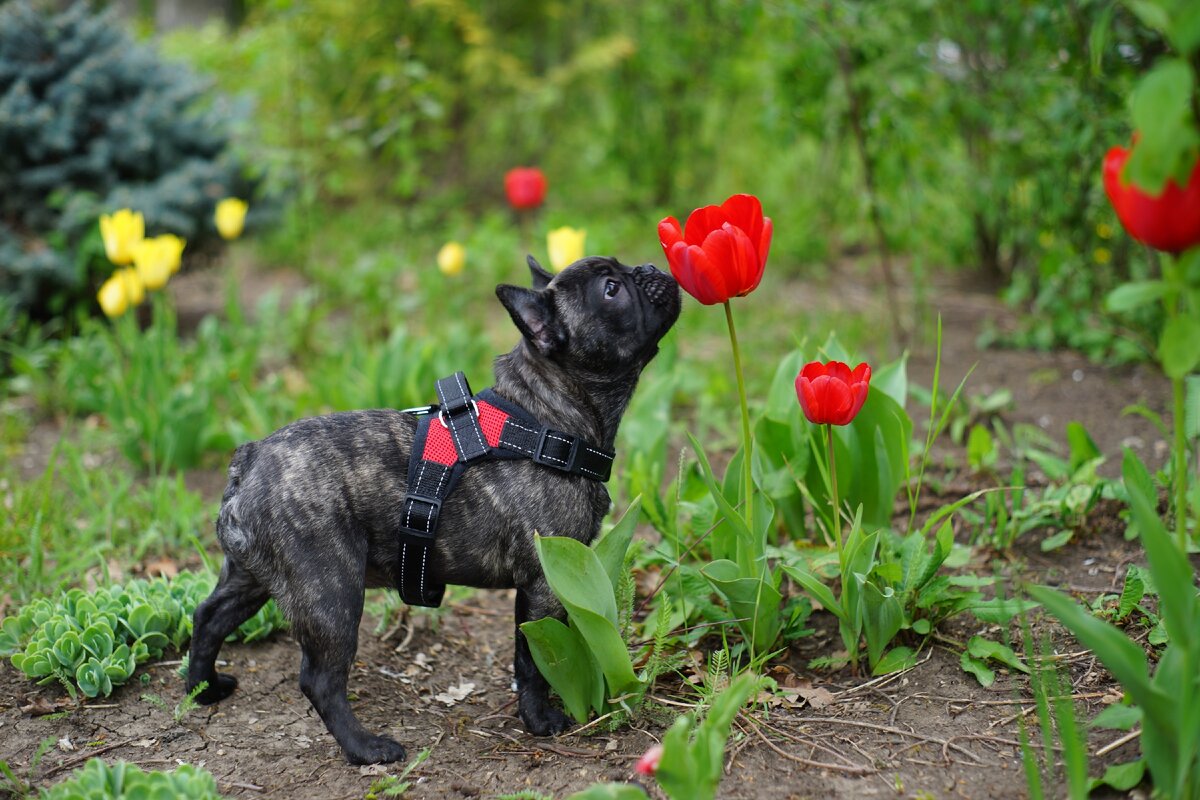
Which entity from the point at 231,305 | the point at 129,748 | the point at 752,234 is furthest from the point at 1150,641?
the point at 231,305

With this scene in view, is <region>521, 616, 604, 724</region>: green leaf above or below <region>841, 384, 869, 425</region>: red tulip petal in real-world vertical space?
below

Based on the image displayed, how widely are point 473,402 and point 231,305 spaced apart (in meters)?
3.57

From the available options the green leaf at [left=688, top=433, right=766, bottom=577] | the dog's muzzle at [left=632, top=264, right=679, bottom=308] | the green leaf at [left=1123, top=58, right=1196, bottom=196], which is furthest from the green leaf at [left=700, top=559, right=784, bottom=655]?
the green leaf at [left=1123, top=58, right=1196, bottom=196]

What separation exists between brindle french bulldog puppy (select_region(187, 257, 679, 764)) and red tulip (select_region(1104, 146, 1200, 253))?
1.24 metres

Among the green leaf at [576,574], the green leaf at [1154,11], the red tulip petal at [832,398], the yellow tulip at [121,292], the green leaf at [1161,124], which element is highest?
the green leaf at [1154,11]

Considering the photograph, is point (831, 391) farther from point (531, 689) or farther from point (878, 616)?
point (531, 689)

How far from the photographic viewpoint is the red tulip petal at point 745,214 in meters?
2.43

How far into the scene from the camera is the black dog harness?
8.91 ft

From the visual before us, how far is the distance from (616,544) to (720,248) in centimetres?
81

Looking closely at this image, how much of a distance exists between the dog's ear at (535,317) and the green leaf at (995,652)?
1.42 m

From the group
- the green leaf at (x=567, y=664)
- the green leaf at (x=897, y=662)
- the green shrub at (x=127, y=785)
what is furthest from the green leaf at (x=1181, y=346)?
the green shrub at (x=127, y=785)

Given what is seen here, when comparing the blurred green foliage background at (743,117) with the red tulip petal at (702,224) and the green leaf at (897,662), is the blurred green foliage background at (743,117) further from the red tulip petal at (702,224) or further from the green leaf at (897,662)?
the green leaf at (897,662)

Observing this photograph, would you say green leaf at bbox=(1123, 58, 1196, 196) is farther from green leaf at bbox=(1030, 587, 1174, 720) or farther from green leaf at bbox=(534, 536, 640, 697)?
green leaf at bbox=(534, 536, 640, 697)

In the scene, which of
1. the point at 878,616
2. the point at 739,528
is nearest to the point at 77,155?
the point at 739,528
